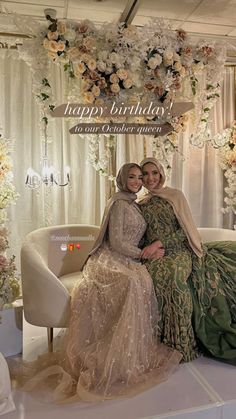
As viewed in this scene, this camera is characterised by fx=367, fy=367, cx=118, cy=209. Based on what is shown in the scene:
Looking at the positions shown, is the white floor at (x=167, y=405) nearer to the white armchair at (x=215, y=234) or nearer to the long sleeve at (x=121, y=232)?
the long sleeve at (x=121, y=232)

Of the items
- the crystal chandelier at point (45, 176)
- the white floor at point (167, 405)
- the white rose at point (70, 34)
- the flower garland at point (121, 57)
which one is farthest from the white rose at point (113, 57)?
the white floor at point (167, 405)

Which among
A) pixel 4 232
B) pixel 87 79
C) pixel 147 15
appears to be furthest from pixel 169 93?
pixel 4 232

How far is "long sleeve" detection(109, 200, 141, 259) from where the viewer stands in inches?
88.7

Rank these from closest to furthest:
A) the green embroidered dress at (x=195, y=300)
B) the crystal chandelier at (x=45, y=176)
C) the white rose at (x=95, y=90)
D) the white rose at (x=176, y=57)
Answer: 1. the green embroidered dress at (x=195, y=300)
2. the white rose at (x=95, y=90)
3. the white rose at (x=176, y=57)
4. the crystal chandelier at (x=45, y=176)

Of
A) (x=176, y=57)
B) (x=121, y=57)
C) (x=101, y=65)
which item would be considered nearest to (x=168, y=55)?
(x=176, y=57)

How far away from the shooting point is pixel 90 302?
206 cm

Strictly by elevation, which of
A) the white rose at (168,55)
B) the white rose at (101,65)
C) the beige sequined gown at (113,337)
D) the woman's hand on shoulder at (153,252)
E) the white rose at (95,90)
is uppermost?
the white rose at (168,55)

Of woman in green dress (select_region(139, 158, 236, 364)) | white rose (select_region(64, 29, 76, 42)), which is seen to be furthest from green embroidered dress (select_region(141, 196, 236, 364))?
white rose (select_region(64, 29, 76, 42))

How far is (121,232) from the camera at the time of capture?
2266 millimetres

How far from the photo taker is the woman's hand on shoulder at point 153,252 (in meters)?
2.25

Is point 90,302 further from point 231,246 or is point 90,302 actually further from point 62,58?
point 62,58

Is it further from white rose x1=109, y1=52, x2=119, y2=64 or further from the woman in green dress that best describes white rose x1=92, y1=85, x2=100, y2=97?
the woman in green dress

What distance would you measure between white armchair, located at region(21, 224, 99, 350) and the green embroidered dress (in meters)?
0.56

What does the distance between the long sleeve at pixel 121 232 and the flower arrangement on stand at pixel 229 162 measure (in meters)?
1.66
